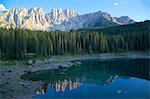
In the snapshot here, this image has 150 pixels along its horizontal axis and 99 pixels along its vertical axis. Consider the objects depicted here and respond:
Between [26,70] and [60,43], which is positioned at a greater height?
[60,43]

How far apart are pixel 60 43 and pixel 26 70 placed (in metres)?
45.6

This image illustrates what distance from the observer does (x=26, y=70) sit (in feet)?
223

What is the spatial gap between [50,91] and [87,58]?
70.3 meters

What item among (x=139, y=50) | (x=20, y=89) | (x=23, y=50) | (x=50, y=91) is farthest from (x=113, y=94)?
(x=139, y=50)

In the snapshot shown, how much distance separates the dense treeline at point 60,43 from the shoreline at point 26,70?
18.4 ft

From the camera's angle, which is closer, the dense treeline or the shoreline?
the shoreline

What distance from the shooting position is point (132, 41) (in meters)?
128

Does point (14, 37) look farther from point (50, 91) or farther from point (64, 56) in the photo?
point (50, 91)

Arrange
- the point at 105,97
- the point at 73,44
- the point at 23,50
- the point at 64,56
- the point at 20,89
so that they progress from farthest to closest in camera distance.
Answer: the point at 73,44, the point at 64,56, the point at 23,50, the point at 20,89, the point at 105,97

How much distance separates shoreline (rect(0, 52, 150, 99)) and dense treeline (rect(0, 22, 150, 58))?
5613mm

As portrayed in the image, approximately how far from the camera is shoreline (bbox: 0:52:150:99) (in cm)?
3800

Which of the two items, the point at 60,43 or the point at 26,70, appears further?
the point at 60,43

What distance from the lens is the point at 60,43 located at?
112500mm

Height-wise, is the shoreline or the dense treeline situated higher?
the dense treeline
